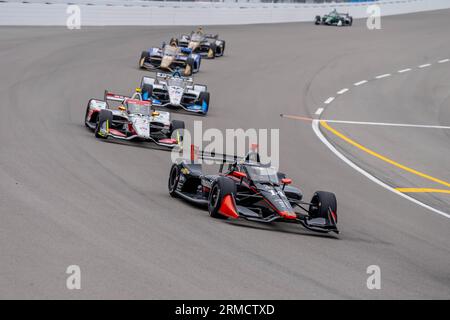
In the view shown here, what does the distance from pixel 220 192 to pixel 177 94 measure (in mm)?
11042

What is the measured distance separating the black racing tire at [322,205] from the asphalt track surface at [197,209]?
1.10ft

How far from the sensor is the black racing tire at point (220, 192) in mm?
12133

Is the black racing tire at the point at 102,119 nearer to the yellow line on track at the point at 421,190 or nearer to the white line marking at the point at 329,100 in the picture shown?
the yellow line on track at the point at 421,190

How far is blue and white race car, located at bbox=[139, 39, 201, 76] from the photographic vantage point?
1178 inches

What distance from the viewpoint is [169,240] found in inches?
416

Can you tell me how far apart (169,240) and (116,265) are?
1.46 m

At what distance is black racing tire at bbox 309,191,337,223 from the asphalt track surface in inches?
13.2
